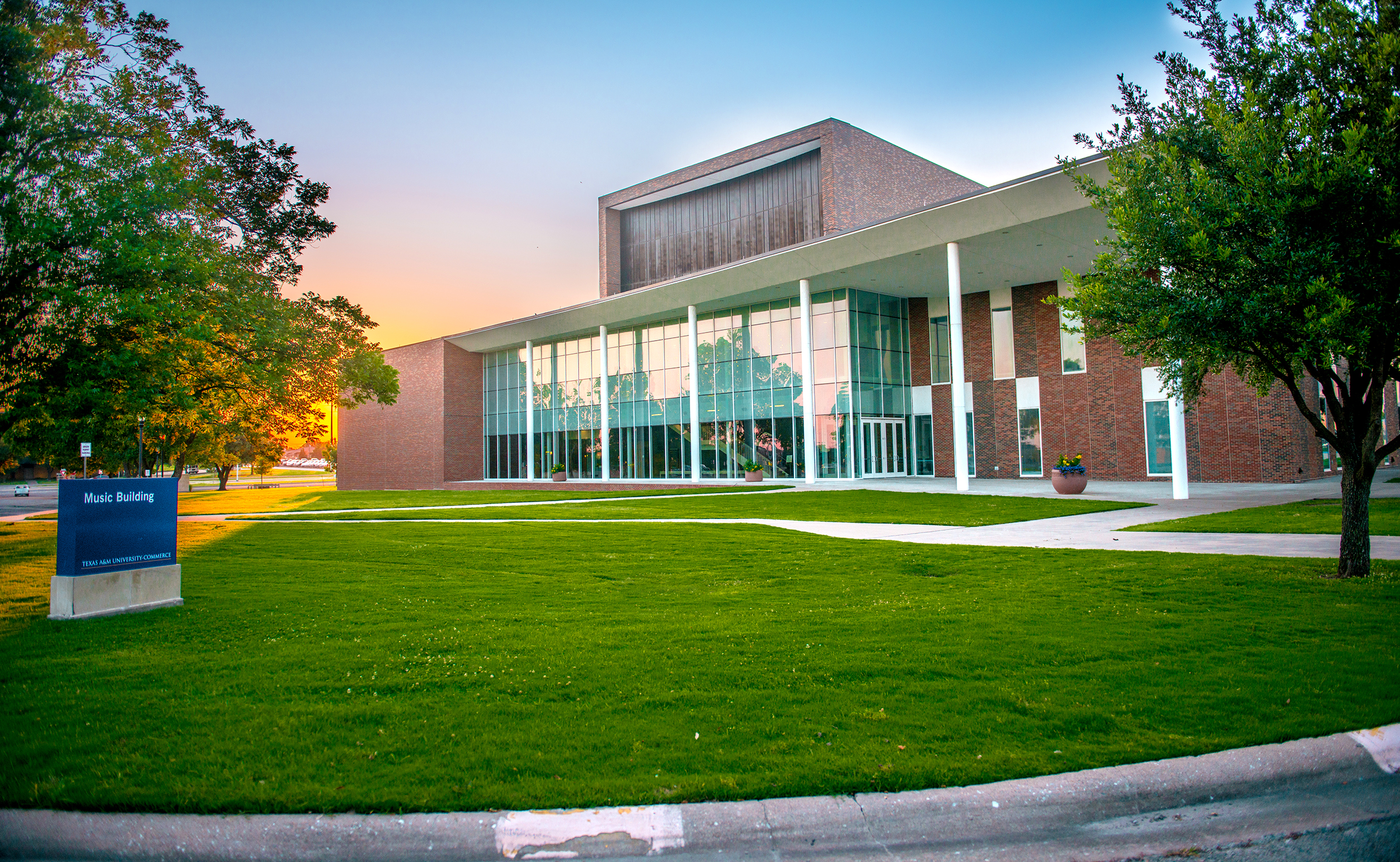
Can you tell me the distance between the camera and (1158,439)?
31.6 metres

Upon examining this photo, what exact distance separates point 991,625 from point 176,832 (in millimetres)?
6280

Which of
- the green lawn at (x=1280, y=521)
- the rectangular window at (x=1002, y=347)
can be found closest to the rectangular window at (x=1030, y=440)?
the rectangular window at (x=1002, y=347)

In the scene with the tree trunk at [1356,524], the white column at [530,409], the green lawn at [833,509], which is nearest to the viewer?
the tree trunk at [1356,524]

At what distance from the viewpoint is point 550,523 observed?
64.3 ft

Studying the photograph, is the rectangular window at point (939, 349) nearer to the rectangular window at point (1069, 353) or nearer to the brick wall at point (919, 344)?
the brick wall at point (919, 344)

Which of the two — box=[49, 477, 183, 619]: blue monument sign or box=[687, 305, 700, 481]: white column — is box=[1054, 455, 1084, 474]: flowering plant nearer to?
box=[687, 305, 700, 481]: white column

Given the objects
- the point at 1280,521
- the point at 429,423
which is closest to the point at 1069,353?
the point at 1280,521

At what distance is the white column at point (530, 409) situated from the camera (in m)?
49.1

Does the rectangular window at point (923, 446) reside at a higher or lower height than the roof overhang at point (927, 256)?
lower

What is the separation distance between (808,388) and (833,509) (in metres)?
14.3

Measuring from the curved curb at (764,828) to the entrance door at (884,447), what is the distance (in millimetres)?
32184

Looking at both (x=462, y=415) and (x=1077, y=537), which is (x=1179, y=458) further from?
(x=462, y=415)

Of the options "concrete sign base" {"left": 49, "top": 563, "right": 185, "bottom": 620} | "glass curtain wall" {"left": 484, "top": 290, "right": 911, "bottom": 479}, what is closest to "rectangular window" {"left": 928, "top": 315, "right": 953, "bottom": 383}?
"glass curtain wall" {"left": 484, "top": 290, "right": 911, "bottom": 479}

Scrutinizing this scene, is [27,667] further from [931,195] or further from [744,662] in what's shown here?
[931,195]
